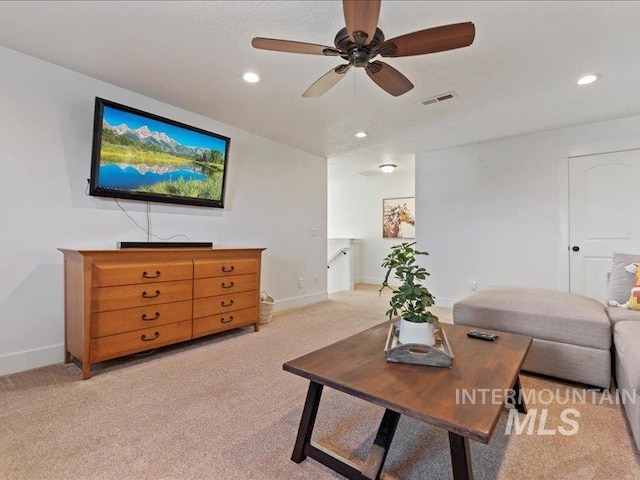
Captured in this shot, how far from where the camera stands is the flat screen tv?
98.1 inches

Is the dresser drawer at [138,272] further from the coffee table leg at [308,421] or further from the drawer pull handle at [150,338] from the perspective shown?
the coffee table leg at [308,421]

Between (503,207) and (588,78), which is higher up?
(588,78)

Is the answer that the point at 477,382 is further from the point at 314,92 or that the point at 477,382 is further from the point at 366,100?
the point at 366,100

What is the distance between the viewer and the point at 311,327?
3.42 m

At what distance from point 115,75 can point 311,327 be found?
2.94 metres

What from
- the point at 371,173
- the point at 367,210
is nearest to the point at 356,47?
the point at 371,173

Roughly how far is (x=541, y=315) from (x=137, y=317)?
Result: 116 inches

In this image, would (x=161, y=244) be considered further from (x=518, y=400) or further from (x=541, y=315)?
(x=541, y=315)

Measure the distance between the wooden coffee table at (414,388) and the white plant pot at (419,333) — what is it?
12 centimetres

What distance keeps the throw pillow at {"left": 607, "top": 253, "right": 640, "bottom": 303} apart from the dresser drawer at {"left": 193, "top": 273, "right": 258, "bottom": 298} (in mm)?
3059

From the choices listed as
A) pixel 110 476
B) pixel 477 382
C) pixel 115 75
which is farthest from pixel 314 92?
pixel 110 476

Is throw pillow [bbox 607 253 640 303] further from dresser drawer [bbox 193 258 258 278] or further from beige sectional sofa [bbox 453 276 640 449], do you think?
dresser drawer [bbox 193 258 258 278]

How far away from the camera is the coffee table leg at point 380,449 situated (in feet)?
3.85

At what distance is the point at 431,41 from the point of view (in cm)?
158
